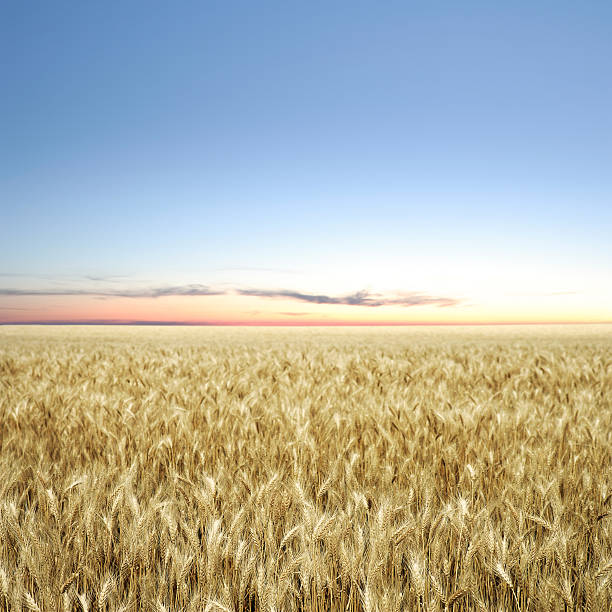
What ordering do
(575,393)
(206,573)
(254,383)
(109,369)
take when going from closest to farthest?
(206,573) → (575,393) → (254,383) → (109,369)

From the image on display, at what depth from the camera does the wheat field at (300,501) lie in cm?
130

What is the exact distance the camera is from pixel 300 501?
1688 millimetres

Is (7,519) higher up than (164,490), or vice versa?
(7,519)

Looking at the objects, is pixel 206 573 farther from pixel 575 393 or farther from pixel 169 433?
pixel 575 393

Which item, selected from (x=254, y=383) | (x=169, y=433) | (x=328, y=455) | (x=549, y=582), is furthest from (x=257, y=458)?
(x=254, y=383)

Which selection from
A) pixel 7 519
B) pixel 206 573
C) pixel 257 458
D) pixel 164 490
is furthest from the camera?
pixel 257 458

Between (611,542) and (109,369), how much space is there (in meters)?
6.56

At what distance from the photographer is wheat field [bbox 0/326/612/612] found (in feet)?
4.28

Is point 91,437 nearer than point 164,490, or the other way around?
point 164,490

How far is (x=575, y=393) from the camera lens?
16.1 feet

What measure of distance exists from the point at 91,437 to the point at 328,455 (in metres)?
1.74

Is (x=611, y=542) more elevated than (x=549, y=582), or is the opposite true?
(x=549, y=582)

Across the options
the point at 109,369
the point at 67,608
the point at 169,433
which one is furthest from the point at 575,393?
the point at 109,369

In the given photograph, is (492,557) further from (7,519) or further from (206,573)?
(7,519)
